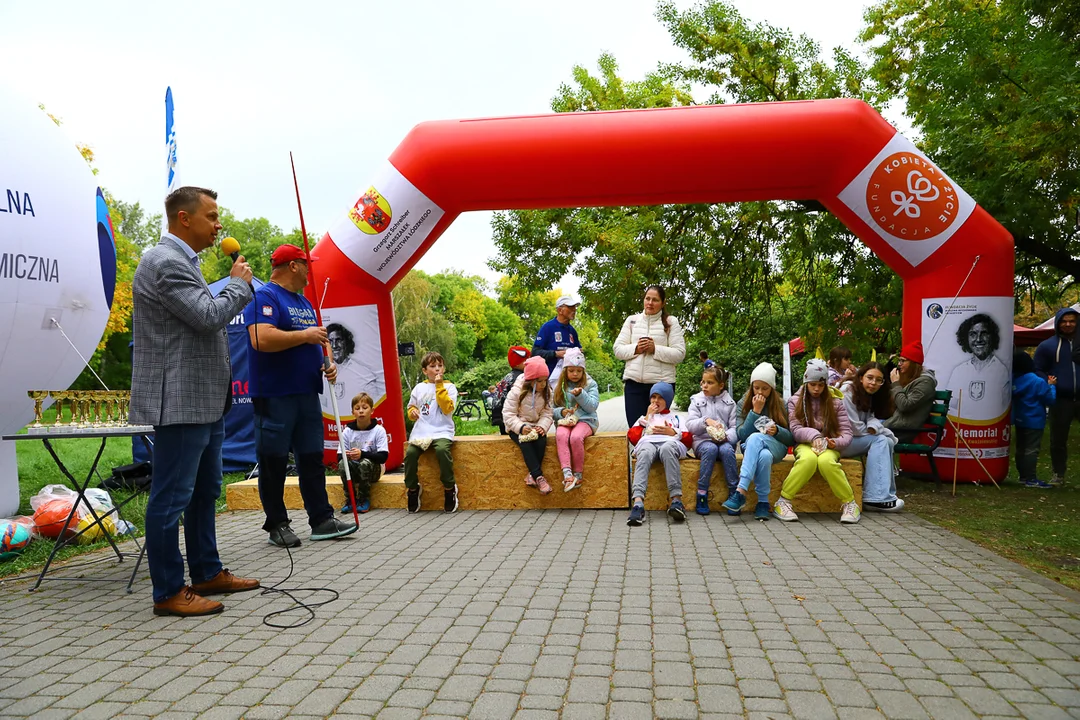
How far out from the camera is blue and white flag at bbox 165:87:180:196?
4609mm

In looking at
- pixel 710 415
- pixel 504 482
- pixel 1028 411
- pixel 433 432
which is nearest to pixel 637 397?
pixel 710 415

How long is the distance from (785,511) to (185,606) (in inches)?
188

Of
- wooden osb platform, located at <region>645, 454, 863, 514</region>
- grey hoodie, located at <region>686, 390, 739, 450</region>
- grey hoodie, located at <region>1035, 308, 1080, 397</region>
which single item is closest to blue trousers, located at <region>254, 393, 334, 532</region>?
wooden osb platform, located at <region>645, 454, 863, 514</region>

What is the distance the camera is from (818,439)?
7098 mm

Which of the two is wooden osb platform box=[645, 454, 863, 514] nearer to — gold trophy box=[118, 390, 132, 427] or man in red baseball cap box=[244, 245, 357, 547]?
man in red baseball cap box=[244, 245, 357, 547]

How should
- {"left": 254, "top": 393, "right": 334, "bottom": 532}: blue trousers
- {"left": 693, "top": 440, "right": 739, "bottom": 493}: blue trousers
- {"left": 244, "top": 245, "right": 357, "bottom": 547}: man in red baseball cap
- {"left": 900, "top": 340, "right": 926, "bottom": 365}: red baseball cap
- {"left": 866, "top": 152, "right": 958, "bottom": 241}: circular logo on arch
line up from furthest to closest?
{"left": 900, "top": 340, "right": 926, "bottom": 365}: red baseball cap < {"left": 866, "top": 152, "right": 958, "bottom": 241}: circular logo on arch < {"left": 693, "top": 440, "right": 739, "bottom": 493}: blue trousers < {"left": 254, "top": 393, "right": 334, "bottom": 532}: blue trousers < {"left": 244, "top": 245, "right": 357, "bottom": 547}: man in red baseball cap

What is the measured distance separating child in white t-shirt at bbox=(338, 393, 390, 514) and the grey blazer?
3.37m

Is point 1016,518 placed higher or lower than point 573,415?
lower

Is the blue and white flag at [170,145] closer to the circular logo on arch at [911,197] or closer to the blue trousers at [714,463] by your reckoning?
the blue trousers at [714,463]

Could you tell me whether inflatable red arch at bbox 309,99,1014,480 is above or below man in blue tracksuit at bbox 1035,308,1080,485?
above

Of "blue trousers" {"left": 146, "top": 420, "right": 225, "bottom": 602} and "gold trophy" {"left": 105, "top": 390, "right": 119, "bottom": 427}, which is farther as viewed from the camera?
"gold trophy" {"left": 105, "top": 390, "right": 119, "bottom": 427}

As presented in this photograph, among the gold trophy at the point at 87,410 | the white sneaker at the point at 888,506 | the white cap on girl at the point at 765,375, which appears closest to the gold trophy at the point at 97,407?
the gold trophy at the point at 87,410

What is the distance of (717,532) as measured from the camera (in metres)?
6.39

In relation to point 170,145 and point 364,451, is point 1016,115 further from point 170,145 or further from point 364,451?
point 170,145
